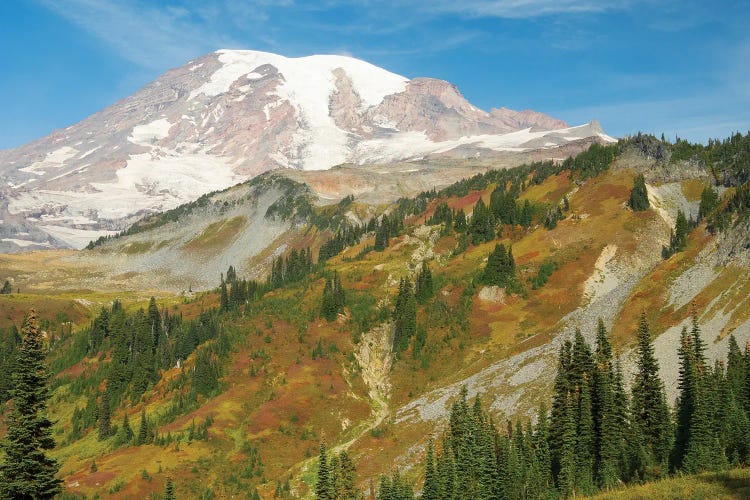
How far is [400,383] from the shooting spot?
118 metres

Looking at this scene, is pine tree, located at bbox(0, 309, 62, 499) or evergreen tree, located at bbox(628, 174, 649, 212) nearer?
pine tree, located at bbox(0, 309, 62, 499)

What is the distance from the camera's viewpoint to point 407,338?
12706 centimetres

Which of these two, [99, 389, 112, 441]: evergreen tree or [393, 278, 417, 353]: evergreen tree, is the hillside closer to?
[393, 278, 417, 353]: evergreen tree

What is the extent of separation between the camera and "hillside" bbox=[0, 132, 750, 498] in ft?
302

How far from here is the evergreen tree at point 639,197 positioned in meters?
148

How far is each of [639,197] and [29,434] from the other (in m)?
142

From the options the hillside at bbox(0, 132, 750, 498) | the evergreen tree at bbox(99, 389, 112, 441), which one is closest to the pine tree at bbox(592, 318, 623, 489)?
the hillside at bbox(0, 132, 750, 498)

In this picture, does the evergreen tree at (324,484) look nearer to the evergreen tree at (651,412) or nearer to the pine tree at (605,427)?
the pine tree at (605,427)

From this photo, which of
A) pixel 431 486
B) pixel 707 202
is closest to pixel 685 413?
pixel 431 486

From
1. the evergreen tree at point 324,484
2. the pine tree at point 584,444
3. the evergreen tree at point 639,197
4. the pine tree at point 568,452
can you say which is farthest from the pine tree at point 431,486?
the evergreen tree at point 639,197

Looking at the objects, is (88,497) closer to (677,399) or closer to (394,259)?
(677,399)

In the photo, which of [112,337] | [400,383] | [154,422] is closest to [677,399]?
[400,383]

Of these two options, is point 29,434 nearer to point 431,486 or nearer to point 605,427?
point 431,486

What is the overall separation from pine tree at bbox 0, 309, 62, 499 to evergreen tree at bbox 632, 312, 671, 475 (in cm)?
5802
